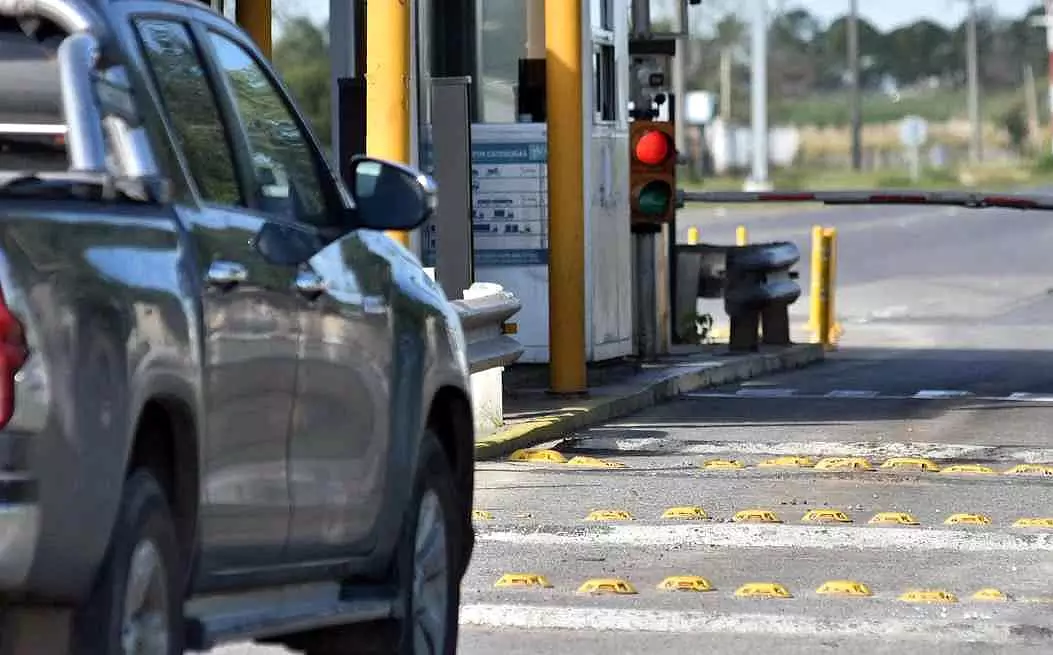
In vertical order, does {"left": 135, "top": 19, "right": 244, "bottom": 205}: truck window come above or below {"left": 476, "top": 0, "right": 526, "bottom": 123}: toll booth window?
below

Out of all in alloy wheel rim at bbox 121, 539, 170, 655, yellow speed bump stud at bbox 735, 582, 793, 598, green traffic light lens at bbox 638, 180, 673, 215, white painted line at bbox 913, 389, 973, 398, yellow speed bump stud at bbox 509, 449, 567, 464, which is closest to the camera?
alloy wheel rim at bbox 121, 539, 170, 655

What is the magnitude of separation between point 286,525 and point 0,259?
1.67m

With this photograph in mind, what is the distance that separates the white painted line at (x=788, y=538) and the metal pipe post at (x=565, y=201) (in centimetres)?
585

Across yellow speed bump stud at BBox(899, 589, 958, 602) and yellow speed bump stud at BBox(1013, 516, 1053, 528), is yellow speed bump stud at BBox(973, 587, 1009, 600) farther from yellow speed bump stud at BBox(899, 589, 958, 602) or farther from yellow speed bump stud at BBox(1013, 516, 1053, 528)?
yellow speed bump stud at BBox(1013, 516, 1053, 528)

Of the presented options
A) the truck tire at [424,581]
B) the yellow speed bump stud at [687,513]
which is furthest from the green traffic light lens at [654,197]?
the truck tire at [424,581]

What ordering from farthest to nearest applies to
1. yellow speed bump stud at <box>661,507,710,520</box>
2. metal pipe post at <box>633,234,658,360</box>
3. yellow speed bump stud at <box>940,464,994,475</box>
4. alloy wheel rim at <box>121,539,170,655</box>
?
metal pipe post at <box>633,234,658,360</box> → yellow speed bump stud at <box>940,464,994,475</box> → yellow speed bump stud at <box>661,507,710,520</box> → alloy wheel rim at <box>121,539,170,655</box>

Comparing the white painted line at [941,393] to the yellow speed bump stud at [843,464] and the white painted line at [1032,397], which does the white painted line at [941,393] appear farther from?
the yellow speed bump stud at [843,464]

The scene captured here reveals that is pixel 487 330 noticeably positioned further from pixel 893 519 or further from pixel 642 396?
pixel 642 396

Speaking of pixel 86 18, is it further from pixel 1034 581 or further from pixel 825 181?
pixel 825 181

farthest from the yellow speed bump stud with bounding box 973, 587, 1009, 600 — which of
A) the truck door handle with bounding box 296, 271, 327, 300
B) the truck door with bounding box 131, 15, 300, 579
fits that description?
the truck door with bounding box 131, 15, 300, 579

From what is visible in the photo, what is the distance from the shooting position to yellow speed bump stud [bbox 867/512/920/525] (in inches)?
447

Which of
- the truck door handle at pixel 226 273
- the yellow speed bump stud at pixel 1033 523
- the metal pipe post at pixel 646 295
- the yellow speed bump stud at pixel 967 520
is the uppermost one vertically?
the truck door handle at pixel 226 273

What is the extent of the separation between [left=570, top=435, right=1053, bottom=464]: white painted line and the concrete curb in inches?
10.8

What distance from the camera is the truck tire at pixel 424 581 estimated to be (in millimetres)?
7035
